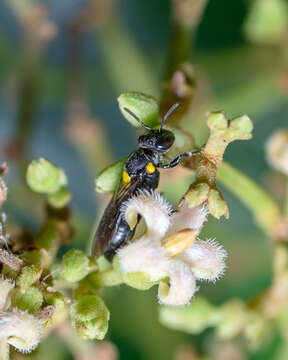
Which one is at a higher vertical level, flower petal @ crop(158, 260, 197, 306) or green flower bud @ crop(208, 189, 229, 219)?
green flower bud @ crop(208, 189, 229, 219)

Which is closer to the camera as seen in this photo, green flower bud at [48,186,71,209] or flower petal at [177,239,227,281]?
flower petal at [177,239,227,281]

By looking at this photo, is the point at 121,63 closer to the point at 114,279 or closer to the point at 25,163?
the point at 25,163

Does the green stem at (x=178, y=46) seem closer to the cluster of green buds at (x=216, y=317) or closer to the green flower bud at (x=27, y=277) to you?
the cluster of green buds at (x=216, y=317)

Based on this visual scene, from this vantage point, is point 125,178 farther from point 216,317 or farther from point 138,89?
point 138,89

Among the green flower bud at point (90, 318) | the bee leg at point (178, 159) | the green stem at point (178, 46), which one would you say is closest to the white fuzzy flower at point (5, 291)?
the green flower bud at point (90, 318)

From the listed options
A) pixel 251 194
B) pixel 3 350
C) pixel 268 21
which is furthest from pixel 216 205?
pixel 268 21

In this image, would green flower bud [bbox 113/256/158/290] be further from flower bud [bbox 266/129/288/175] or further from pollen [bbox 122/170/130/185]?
flower bud [bbox 266/129/288/175]

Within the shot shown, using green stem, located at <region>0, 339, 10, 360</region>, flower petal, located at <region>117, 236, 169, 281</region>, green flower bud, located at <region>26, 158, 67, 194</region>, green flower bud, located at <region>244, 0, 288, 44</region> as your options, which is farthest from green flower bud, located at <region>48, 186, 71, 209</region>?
green flower bud, located at <region>244, 0, 288, 44</region>
